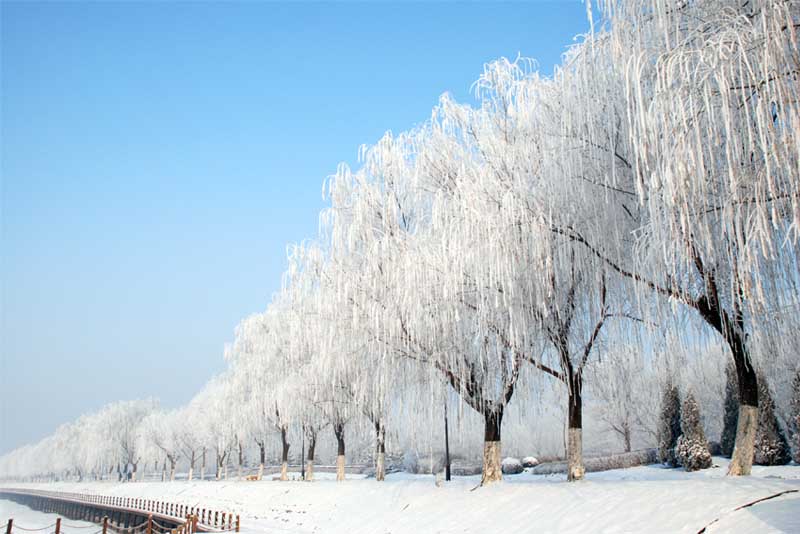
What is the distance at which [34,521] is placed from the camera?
46281 mm

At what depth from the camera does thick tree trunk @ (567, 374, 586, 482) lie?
42.0 feet

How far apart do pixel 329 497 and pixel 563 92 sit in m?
15.1

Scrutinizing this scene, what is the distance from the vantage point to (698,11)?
819cm

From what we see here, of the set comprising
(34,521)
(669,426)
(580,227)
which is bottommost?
(34,521)

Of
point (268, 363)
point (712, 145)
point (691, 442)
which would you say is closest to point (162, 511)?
point (268, 363)

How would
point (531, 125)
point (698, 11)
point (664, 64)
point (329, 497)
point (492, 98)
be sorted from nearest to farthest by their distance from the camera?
point (664, 64), point (698, 11), point (531, 125), point (492, 98), point (329, 497)

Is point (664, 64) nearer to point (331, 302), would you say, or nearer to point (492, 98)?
point (492, 98)

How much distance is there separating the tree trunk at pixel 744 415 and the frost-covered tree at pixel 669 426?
15.6m

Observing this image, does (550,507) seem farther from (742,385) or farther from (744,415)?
(742,385)

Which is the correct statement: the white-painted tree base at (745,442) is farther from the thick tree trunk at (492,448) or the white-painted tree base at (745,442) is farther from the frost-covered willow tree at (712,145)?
the thick tree trunk at (492,448)

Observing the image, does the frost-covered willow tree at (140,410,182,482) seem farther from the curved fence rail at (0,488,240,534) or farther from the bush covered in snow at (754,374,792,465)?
the bush covered in snow at (754,374,792,465)

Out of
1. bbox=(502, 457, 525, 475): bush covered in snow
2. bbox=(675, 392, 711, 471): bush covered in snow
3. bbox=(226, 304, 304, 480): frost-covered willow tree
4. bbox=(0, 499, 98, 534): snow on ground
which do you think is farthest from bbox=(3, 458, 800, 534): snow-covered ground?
bbox=(0, 499, 98, 534): snow on ground

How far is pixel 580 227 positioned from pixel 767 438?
14.9m

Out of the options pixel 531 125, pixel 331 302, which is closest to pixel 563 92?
pixel 531 125
